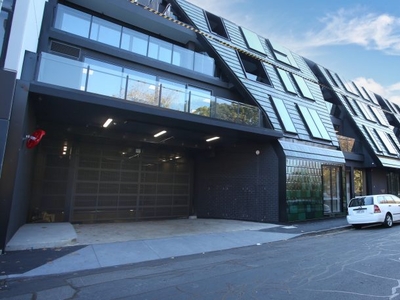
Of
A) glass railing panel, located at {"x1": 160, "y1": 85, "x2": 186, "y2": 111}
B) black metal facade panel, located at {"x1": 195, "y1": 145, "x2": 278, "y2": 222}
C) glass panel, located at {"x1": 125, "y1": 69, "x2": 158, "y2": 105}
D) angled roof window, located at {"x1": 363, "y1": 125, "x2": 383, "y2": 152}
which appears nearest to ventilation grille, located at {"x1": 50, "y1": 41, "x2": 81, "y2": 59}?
glass panel, located at {"x1": 125, "y1": 69, "x2": 158, "y2": 105}

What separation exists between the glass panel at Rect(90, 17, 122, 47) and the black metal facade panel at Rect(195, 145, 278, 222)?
7952 millimetres

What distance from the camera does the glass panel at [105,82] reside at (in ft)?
31.8

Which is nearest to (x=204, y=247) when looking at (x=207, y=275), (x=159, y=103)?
(x=207, y=275)

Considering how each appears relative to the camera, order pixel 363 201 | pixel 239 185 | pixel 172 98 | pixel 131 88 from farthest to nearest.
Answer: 1. pixel 239 185
2. pixel 363 201
3. pixel 172 98
4. pixel 131 88

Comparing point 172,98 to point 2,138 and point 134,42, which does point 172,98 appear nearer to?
point 134,42

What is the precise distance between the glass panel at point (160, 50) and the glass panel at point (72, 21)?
3.17m

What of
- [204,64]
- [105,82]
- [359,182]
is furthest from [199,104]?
[359,182]

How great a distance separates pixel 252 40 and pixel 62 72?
46.1 feet

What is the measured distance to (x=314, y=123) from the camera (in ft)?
58.4

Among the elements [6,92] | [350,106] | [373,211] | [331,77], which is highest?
[331,77]

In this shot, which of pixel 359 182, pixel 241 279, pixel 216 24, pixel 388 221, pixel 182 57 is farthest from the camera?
pixel 359 182

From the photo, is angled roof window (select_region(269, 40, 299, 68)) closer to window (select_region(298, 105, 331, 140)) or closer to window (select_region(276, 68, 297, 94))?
window (select_region(276, 68, 297, 94))

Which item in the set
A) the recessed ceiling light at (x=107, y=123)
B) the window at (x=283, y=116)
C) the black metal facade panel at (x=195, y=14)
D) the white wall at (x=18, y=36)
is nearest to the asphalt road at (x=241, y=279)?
the white wall at (x=18, y=36)

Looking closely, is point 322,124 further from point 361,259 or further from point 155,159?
point 361,259
